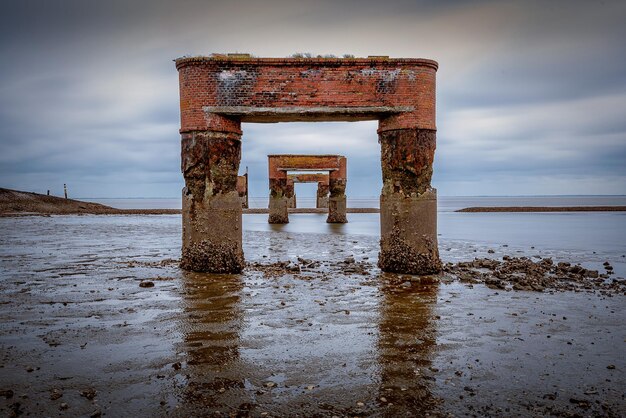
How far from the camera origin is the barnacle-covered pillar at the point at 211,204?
1184 cm

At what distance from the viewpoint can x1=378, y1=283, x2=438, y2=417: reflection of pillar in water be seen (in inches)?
183

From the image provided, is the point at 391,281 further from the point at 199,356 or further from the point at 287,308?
the point at 199,356

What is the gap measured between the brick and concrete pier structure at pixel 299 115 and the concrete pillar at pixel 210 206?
2cm

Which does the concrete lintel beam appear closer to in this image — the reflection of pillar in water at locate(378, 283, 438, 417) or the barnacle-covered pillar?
the barnacle-covered pillar

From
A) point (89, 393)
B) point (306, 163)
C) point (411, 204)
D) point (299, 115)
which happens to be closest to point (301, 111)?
point (299, 115)

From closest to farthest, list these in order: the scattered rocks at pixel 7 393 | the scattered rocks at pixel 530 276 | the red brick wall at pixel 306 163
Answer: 1. the scattered rocks at pixel 7 393
2. the scattered rocks at pixel 530 276
3. the red brick wall at pixel 306 163

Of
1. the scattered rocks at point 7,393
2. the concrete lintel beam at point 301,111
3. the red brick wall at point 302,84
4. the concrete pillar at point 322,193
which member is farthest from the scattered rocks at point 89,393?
the concrete pillar at point 322,193

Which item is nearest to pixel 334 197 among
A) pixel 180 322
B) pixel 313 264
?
pixel 313 264

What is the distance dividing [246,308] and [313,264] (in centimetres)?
533

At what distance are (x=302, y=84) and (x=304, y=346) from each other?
7149mm

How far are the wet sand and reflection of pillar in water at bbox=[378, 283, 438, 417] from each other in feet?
0.08

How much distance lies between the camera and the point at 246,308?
8367mm

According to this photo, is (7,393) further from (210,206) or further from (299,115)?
(299,115)

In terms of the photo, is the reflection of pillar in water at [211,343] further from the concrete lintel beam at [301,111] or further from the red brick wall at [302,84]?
the red brick wall at [302,84]
